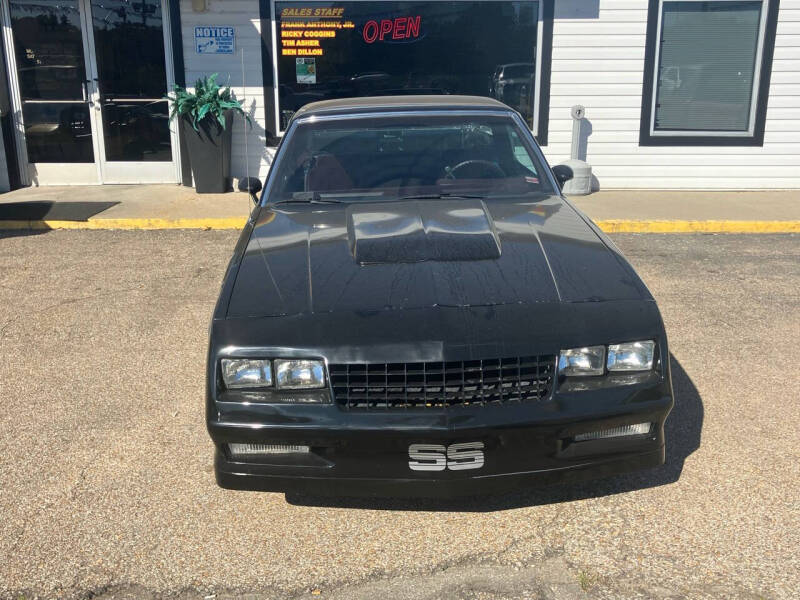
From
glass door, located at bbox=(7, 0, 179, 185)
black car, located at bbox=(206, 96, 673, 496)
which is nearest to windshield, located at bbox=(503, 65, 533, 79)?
glass door, located at bbox=(7, 0, 179, 185)

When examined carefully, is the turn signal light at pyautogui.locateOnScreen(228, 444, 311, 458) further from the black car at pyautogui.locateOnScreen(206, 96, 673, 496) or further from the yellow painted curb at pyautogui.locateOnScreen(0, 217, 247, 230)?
the yellow painted curb at pyautogui.locateOnScreen(0, 217, 247, 230)

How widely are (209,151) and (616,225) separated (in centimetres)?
519

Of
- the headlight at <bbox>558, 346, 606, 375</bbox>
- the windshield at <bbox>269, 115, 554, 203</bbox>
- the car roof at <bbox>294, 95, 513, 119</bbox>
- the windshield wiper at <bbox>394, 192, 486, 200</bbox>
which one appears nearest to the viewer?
the headlight at <bbox>558, 346, 606, 375</bbox>

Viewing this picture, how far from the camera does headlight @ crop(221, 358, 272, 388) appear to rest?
2941 mm

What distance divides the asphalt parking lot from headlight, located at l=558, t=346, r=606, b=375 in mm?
→ 689

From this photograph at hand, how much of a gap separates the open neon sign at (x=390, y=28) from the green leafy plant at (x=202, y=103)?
2.00 metres

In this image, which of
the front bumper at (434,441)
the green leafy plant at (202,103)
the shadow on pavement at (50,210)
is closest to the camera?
the front bumper at (434,441)

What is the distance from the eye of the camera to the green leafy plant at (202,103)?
9.98 m

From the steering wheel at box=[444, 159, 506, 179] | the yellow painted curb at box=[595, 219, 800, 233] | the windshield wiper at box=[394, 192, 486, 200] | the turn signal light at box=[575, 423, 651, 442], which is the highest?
the steering wheel at box=[444, 159, 506, 179]

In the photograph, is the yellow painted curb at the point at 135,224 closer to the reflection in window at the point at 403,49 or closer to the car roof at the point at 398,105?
the reflection in window at the point at 403,49

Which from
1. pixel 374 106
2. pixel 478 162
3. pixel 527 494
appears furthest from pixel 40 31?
pixel 527 494

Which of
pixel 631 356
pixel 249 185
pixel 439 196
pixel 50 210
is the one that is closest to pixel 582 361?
pixel 631 356

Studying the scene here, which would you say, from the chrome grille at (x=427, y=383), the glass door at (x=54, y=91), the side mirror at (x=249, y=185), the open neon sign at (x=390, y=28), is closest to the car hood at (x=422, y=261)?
the chrome grille at (x=427, y=383)

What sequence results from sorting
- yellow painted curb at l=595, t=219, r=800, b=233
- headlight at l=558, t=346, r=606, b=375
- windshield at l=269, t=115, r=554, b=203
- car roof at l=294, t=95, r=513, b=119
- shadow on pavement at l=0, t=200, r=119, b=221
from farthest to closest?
shadow on pavement at l=0, t=200, r=119, b=221
yellow painted curb at l=595, t=219, r=800, b=233
car roof at l=294, t=95, r=513, b=119
windshield at l=269, t=115, r=554, b=203
headlight at l=558, t=346, r=606, b=375
